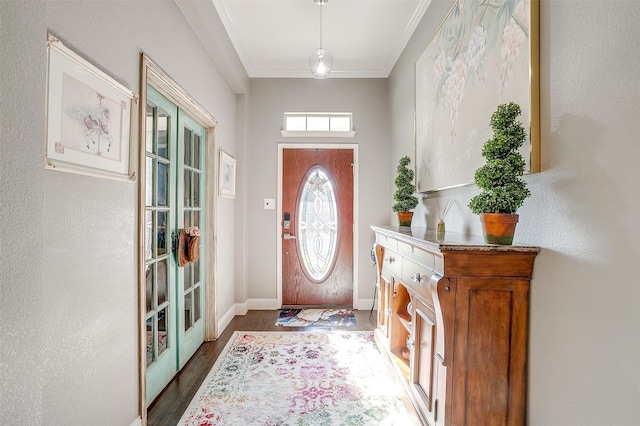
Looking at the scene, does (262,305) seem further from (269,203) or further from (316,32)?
(316,32)

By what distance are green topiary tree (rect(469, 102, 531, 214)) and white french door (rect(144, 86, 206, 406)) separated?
1704 millimetres

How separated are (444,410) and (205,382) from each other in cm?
164

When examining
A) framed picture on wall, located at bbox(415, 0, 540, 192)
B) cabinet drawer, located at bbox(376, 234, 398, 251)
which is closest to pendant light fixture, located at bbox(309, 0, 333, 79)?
framed picture on wall, located at bbox(415, 0, 540, 192)

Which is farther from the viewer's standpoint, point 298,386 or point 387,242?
point 387,242

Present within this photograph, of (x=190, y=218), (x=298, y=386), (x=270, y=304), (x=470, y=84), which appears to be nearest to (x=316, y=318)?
(x=270, y=304)

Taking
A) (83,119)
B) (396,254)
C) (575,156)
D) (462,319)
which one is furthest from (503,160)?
(83,119)

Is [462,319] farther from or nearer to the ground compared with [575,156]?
nearer to the ground

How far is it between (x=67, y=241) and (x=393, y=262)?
1.78 metres

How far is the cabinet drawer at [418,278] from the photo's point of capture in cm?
145

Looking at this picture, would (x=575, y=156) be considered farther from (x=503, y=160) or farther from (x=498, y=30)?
(x=498, y=30)

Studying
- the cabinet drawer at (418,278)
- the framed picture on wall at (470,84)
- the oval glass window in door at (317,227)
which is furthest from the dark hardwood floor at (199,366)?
the framed picture on wall at (470,84)

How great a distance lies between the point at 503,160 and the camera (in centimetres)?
121

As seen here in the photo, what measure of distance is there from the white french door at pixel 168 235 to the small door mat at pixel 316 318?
997mm

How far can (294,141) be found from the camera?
3.74 metres
